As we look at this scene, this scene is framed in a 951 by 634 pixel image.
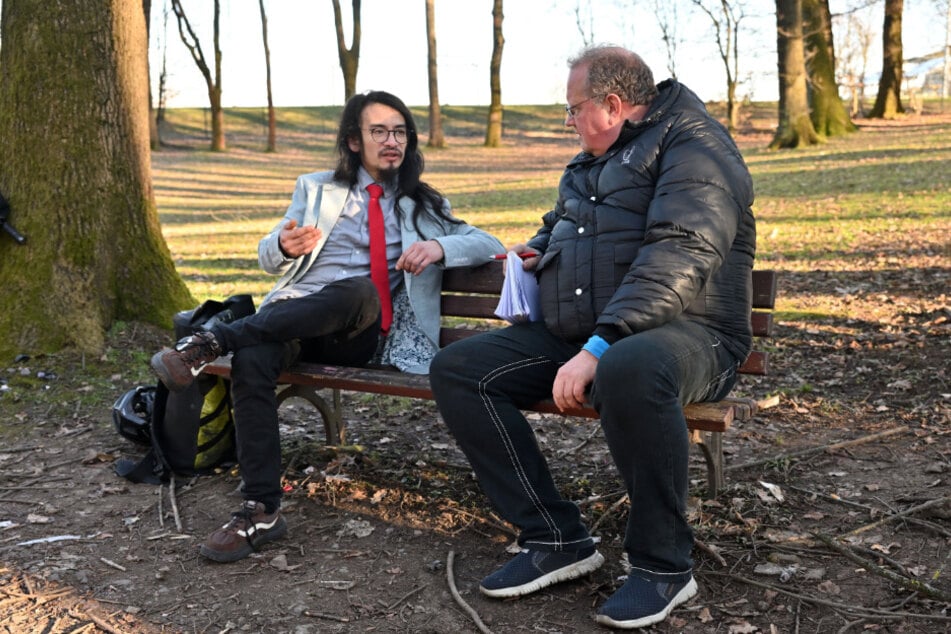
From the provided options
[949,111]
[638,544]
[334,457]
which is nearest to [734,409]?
[638,544]

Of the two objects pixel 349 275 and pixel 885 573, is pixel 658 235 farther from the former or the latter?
pixel 349 275

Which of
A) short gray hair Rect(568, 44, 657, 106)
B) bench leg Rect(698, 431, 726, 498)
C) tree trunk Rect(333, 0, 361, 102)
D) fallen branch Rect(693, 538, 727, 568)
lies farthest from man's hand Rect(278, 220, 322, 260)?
tree trunk Rect(333, 0, 361, 102)

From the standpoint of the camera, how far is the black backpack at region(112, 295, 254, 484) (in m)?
4.18

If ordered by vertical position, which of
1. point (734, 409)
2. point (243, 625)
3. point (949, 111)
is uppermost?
point (949, 111)

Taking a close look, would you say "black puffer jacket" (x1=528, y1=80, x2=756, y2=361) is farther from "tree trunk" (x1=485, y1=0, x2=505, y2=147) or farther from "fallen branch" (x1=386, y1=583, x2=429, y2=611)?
"tree trunk" (x1=485, y1=0, x2=505, y2=147)

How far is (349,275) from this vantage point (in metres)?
4.32

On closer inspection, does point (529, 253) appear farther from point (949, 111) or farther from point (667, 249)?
point (949, 111)

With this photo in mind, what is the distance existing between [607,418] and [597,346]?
0.24 metres

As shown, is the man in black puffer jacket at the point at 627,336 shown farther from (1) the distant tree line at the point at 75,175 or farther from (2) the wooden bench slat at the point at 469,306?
(1) the distant tree line at the point at 75,175

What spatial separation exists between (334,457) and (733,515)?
1.80m

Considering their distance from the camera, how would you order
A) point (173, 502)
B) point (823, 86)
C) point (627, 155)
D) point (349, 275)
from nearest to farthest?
point (627, 155) → point (173, 502) → point (349, 275) → point (823, 86)

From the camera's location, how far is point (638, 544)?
293cm

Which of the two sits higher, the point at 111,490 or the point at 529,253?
the point at 529,253

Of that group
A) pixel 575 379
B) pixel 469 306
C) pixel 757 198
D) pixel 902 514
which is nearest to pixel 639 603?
pixel 575 379
